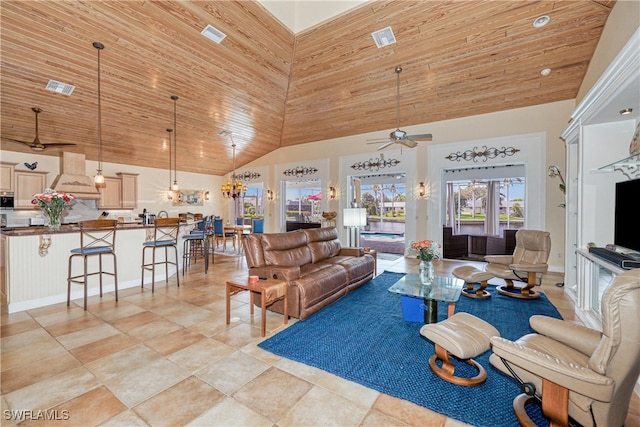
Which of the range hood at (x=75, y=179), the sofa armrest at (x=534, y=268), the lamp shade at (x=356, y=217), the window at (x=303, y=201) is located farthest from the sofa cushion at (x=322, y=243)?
the window at (x=303, y=201)

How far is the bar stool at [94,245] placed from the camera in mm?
3752

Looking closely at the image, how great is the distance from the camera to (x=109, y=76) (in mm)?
4918

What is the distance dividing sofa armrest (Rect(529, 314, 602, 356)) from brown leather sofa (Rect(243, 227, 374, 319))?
85.2 inches

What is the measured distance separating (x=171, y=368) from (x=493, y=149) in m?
7.19

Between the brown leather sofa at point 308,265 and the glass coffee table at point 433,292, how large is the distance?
0.88 metres

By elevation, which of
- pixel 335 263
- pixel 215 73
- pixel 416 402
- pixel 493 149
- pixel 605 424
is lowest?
pixel 416 402

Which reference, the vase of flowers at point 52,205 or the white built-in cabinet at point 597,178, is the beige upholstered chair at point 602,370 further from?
the vase of flowers at point 52,205

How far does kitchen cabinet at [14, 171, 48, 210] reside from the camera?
6410 mm

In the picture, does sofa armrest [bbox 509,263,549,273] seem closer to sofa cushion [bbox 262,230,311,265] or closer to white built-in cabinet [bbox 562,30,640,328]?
white built-in cabinet [bbox 562,30,640,328]

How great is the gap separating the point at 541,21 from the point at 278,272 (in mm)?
5191

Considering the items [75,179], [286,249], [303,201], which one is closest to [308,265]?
[286,249]

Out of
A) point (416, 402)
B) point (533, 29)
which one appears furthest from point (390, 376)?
point (533, 29)

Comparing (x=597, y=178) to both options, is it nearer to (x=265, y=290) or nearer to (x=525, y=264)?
(x=525, y=264)

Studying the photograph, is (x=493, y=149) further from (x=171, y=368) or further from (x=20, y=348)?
(x=20, y=348)
